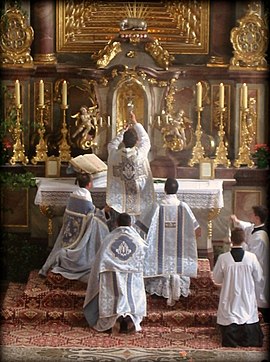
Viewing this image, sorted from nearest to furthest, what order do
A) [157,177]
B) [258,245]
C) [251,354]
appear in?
1. [251,354]
2. [258,245]
3. [157,177]

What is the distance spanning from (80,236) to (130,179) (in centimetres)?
83

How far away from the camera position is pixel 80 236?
14469 millimetres

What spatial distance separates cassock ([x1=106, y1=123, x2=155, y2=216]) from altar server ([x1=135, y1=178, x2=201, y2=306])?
0.35m

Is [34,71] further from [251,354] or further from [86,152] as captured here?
[251,354]

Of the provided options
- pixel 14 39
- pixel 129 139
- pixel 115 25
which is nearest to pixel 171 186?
pixel 129 139

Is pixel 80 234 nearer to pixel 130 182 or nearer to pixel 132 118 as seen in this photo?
pixel 130 182

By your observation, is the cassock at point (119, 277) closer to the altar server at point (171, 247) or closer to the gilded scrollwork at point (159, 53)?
the altar server at point (171, 247)

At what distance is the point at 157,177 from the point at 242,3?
7.94 feet

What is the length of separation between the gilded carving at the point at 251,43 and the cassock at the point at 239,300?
3.86 m

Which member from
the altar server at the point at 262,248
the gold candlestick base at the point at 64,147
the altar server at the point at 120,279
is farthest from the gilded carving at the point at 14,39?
the altar server at the point at 262,248

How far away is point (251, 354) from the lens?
13062 millimetres

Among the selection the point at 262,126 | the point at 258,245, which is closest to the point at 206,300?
the point at 258,245

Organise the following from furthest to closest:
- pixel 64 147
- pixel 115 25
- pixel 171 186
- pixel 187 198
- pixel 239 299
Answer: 1. pixel 115 25
2. pixel 64 147
3. pixel 187 198
4. pixel 171 186
5. pixel 239 299

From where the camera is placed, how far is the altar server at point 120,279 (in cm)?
1347
